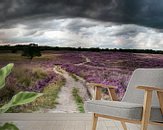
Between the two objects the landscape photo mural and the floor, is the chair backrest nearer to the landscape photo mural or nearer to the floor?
the floor

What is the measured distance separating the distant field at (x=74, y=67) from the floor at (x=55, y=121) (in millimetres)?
247

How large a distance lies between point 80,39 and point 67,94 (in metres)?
0.87

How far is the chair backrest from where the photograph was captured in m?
3.28

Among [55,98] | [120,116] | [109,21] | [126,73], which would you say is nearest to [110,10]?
[109,21]

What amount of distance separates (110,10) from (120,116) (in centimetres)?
285

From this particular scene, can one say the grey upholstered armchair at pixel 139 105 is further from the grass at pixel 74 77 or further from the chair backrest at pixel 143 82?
the grass at pixel 74 77

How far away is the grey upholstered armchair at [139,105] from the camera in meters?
2.79

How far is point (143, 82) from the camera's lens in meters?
3.46

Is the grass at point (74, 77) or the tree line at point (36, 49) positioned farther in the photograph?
the tree line at point (36, 49)

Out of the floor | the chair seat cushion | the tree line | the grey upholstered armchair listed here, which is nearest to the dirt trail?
the floor

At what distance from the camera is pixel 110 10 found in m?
5.43

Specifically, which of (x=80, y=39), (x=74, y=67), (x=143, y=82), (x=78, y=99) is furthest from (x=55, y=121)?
(x=143, y=82)

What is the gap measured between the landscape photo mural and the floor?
50cm

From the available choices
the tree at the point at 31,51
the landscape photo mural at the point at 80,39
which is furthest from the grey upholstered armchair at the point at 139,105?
the tree at the point at 31,51
